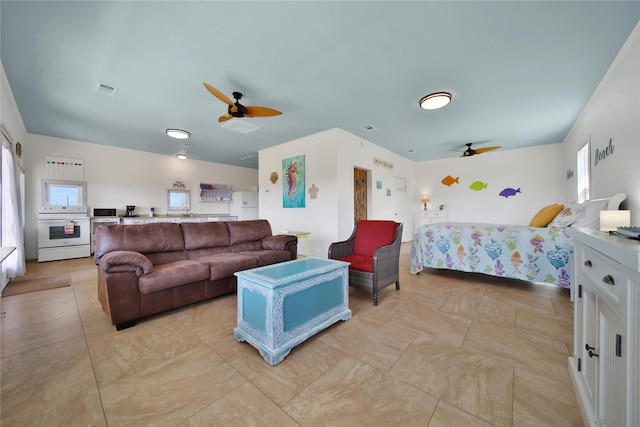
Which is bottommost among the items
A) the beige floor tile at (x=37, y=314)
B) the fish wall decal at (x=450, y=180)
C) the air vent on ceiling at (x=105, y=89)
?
the beige floor tile at (x=37, y=314)

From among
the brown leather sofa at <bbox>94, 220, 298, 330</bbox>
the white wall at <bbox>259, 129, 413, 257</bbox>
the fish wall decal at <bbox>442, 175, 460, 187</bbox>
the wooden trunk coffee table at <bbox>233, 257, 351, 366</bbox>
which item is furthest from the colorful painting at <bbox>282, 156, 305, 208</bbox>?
the fish wall decal at <bbox>442, 175, 460, 187</bbox>

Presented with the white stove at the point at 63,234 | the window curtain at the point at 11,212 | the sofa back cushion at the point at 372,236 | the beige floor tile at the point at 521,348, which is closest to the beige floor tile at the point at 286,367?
the beige floor tile at the point at 521,348

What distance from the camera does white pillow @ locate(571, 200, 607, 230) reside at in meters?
2.61

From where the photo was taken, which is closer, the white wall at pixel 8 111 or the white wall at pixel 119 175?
the white wall at pixel 8 111

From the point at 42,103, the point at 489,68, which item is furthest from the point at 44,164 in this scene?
the point at 489,68

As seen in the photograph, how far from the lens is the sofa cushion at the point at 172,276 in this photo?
218cm

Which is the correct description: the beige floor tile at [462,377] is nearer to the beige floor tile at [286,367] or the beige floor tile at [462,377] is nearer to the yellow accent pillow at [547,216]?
the beige floor tile at [286,367]

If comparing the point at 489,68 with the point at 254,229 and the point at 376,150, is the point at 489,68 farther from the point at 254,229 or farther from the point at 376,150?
the point at 254,229

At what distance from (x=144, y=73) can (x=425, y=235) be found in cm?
432

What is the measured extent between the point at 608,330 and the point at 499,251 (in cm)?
271

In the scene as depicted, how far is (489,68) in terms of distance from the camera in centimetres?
272

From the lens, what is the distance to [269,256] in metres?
3.20

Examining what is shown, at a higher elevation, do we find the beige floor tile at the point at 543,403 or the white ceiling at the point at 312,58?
the white ceiling at the point at 312,58

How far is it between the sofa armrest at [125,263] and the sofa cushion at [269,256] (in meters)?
1.16
